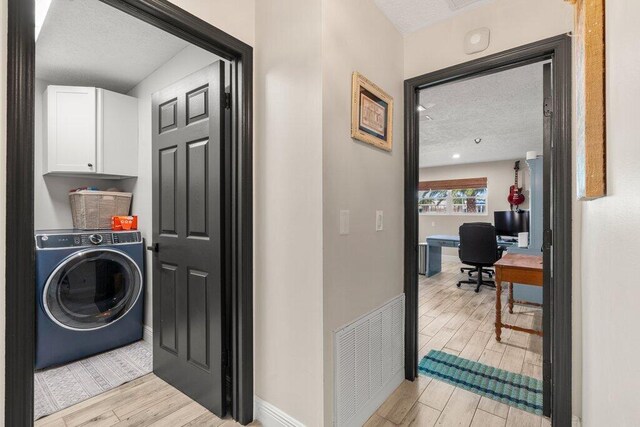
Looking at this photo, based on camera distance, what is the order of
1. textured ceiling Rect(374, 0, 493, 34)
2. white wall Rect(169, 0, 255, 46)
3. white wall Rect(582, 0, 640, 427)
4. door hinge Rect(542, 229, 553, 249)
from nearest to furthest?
white wall Rect(582, 0, 640, 427) < white wall Rect(169, 0, 255, 46) < door hinge Rect(542, 229, 553, 249) < textured ceiling Rect(374, 0, 493, 34)

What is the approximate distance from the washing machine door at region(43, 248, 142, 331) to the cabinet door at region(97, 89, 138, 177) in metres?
0.81

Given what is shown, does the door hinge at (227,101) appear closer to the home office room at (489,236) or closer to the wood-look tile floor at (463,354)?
the home office room at (489,236)

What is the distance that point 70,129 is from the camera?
259 cm

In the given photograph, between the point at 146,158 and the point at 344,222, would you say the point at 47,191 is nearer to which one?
the point at 146,158

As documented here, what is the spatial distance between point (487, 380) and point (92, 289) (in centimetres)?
316

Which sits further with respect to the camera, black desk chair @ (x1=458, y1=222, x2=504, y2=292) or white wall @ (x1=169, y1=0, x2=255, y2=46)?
black desk chair @ (x1=458, y1=222, x2=504, y2=292)

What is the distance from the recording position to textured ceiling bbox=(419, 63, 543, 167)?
282 cm

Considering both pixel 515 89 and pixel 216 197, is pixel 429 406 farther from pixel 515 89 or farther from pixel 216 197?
pixel 515 89

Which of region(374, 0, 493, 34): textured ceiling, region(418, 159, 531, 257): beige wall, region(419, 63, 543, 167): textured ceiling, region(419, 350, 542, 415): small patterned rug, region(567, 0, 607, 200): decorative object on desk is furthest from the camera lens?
region(418, 159, 531, 257): beige wall

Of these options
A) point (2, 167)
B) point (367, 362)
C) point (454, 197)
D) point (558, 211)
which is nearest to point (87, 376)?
point (2, 167)

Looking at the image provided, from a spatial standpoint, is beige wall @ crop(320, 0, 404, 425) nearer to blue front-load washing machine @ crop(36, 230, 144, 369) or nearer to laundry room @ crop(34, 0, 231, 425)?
laundry room @ crop(34, 0, 231, 425)

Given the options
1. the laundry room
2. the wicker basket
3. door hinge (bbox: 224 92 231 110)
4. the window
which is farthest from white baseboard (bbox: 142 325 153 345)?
the window

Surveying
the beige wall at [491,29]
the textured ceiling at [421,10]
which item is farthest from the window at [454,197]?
the textured ceiling at [421,10]

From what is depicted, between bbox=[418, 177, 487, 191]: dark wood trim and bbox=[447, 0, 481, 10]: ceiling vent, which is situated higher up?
bbox=[447, 0, 481, 10]: ceiling vent
